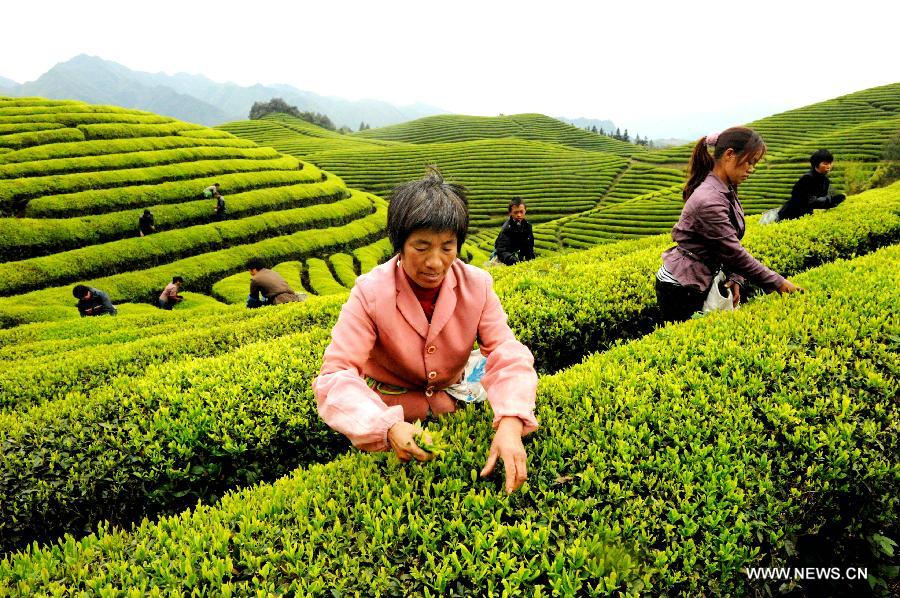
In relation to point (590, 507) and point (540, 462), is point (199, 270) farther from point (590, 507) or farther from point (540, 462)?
point (590, 507)

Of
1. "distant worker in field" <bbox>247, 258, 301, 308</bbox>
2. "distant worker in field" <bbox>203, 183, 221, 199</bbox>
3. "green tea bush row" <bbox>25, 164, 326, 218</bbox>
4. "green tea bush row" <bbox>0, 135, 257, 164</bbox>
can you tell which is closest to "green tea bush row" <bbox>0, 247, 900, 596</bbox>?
"distant worker in field" <bbox>247, 258, 301, 308</bbox>

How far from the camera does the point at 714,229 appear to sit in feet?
15.3

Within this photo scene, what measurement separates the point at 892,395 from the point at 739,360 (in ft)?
3.21

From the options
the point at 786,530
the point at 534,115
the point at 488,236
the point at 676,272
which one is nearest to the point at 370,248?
the point at 488,236

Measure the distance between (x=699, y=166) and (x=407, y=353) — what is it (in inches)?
155

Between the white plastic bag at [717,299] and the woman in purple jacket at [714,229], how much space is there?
5 centimetres

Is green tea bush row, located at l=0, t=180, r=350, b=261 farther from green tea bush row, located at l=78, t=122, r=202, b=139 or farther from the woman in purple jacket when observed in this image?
the woman in purple jacket

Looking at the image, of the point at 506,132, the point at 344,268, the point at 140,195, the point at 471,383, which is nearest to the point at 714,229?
the point at 471,383

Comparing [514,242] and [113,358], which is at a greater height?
[514,242]

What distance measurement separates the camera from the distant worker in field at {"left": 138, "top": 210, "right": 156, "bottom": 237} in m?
26.7

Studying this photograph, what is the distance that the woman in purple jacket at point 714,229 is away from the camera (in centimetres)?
461

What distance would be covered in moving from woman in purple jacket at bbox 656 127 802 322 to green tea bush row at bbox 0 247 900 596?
3.61 feet

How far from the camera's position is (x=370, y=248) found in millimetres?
34719

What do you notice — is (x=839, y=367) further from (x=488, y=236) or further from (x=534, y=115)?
(x=534, y=115)
